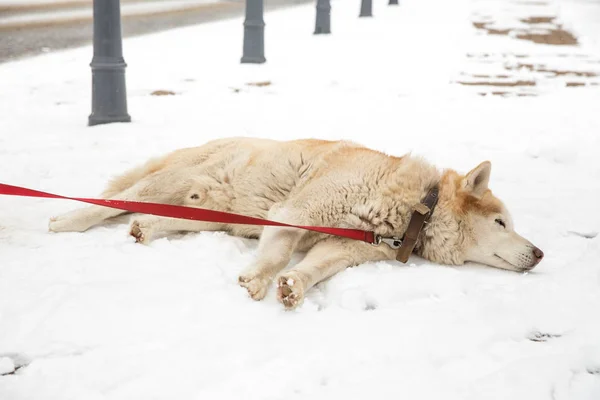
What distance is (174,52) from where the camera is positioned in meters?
12.5

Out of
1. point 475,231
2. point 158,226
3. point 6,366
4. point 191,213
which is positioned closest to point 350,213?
point 475,231

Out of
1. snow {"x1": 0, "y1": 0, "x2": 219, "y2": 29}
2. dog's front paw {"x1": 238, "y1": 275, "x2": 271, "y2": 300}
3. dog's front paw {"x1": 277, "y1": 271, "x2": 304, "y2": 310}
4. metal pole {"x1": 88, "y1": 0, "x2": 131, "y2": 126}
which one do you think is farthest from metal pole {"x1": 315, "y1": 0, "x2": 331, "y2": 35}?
dog's front paw {"x1": 277, "y1": 271, "x2": 304, "y2": 310}

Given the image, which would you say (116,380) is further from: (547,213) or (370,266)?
(547,213)

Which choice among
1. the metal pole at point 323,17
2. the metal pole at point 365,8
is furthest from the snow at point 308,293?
the metal pole at point 365,8

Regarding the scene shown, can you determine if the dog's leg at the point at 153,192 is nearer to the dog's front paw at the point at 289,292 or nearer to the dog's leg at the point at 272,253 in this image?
the dog's leg at the point at 272,253

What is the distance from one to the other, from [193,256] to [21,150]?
3.04m

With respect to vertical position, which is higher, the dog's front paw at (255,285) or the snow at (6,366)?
the dog's front paw at (255,285)

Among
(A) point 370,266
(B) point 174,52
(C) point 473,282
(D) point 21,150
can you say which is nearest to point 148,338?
(A) point 370,266

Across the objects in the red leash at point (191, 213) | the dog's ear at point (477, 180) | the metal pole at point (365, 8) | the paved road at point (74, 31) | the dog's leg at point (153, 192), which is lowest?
the dog's leg at point (153, 192)

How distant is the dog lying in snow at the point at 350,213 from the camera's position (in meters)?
3.66

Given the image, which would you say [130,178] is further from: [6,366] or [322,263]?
[6,366]

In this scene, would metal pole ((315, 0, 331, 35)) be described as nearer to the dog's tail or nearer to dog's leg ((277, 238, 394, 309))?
the dog's tail

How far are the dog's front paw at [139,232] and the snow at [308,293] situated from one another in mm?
53

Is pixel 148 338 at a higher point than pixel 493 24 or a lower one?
lower
